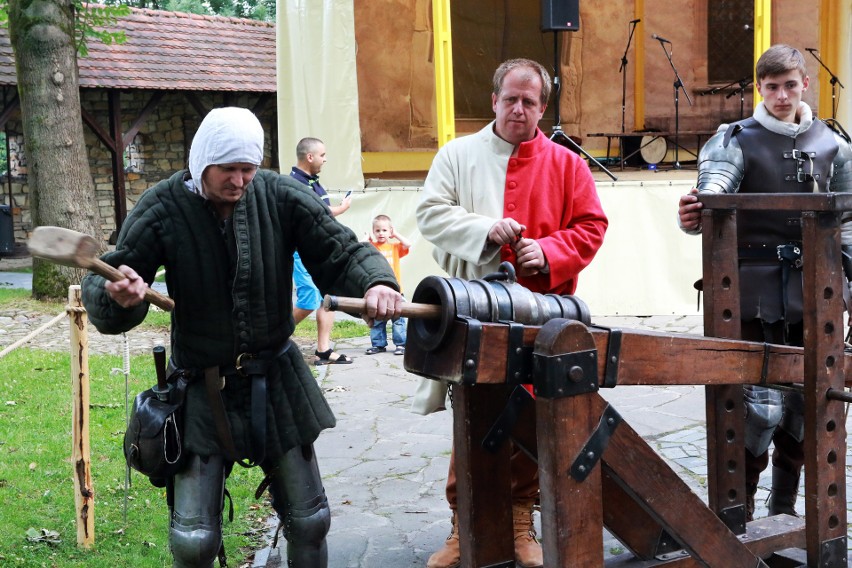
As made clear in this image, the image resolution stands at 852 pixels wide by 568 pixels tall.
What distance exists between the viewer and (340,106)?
976 centimetres

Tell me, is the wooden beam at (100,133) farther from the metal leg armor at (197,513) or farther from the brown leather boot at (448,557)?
the metal leg armor at (197,513)

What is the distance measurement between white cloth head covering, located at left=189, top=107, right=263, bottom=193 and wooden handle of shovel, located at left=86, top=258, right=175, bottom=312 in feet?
1.20

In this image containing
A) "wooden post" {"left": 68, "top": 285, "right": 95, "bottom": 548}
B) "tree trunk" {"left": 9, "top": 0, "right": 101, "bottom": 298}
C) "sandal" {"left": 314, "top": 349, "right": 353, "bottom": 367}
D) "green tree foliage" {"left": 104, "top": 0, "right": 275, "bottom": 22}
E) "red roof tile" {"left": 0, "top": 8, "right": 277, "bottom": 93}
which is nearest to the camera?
"wooden post" {"left": 68, "top": 285, "right": 95, "bottom": 548}

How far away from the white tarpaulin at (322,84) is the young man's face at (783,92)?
6384mm

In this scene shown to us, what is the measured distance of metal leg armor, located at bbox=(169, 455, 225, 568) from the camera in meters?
2.98

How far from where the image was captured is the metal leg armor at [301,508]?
10.2 feet

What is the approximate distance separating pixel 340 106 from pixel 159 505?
5805 millimetres

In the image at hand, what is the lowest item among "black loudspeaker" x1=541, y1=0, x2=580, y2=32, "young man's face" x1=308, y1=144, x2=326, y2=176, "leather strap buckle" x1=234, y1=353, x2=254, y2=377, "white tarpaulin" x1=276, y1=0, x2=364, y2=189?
"leather strap buckle" x1=234, y1=353, x2=254, y2=377

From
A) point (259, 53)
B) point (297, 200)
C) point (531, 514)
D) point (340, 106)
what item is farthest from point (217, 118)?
point (259, 53)

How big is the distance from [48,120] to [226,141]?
930cm

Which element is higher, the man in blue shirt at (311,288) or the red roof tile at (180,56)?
the red roof tile at (180,56)

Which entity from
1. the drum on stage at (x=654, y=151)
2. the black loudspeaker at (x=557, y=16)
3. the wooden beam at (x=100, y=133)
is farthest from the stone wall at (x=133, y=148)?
the black loudspeaker at (x=557, y=16)

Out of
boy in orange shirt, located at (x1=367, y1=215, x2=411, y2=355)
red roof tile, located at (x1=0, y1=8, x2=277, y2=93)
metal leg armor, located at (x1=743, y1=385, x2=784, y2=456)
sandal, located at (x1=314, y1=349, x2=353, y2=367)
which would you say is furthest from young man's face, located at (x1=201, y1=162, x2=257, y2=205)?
red roof tile, located at (x1=0, y1=8, x2=277, y2=93)

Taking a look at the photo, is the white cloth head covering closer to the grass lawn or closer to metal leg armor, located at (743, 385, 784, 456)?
the grass lawn
